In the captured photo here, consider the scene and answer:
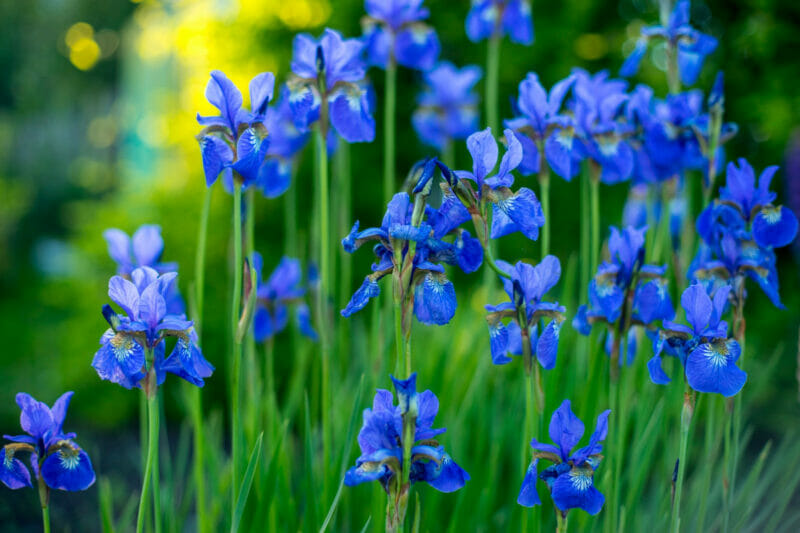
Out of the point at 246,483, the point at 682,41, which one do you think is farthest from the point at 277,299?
the point at 682,41

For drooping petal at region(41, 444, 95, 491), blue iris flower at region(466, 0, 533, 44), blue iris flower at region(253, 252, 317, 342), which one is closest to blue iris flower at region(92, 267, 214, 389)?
drooping petal at region(41, 444, 95, 491)

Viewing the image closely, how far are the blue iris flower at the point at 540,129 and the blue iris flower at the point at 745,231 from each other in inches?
14.7

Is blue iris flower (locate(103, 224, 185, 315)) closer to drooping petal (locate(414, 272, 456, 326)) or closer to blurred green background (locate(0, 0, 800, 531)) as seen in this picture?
drooping petal (locate(414, 272, 456, 326))

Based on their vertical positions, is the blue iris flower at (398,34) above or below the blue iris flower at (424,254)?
above

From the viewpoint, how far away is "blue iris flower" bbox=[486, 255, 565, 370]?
1.37 m

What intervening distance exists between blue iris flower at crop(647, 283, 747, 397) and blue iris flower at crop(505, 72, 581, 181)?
479 millimetres

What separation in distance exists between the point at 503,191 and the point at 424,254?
0.21m

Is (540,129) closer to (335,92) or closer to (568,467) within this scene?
(335,92)

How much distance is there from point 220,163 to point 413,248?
1.81ft

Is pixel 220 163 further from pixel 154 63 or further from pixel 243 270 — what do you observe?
pixel 154 63

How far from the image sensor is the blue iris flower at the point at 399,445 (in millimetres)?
1173

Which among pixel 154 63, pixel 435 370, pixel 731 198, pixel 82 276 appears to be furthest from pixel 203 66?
pixel 154 63

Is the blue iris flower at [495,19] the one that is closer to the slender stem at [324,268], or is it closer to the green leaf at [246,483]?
the slender stem at [324,268]

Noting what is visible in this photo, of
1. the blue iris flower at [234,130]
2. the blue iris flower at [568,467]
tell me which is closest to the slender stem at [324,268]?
the blue iris flower at [234,130]
